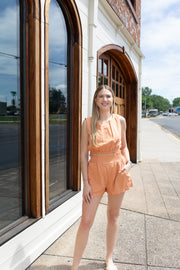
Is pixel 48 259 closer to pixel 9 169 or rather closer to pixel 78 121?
pixel 9 169

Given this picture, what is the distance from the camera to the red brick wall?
19.0 ft

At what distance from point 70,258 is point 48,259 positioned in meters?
0.23

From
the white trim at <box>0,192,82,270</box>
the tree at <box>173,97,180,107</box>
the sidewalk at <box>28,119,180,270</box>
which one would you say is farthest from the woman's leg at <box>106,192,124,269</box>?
the tree at <box>173,97,180,107</box>

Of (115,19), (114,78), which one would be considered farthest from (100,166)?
(114,78)

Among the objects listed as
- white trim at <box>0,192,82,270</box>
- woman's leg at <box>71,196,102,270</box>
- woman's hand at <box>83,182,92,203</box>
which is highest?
woman's hand at <box>83,182,92,203</box>

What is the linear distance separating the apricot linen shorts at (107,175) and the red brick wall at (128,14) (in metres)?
4.11

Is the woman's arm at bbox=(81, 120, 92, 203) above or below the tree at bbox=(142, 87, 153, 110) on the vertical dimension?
below

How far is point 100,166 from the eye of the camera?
87.0 inches

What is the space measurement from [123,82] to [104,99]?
241 inches

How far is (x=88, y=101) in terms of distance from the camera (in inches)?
165

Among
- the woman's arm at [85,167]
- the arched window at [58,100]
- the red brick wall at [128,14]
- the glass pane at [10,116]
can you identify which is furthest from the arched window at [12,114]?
the red brick wall at [128,14]

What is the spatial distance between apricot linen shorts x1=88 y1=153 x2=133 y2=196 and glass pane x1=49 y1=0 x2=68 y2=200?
45.2 inches

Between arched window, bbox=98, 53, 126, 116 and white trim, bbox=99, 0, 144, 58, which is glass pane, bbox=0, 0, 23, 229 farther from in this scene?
arched window, bbox=98, 53, 126, 116

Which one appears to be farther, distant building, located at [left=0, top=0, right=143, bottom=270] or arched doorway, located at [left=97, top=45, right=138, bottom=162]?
arched doorway, located at [left=97, top=45, right=138, bottom=162]
